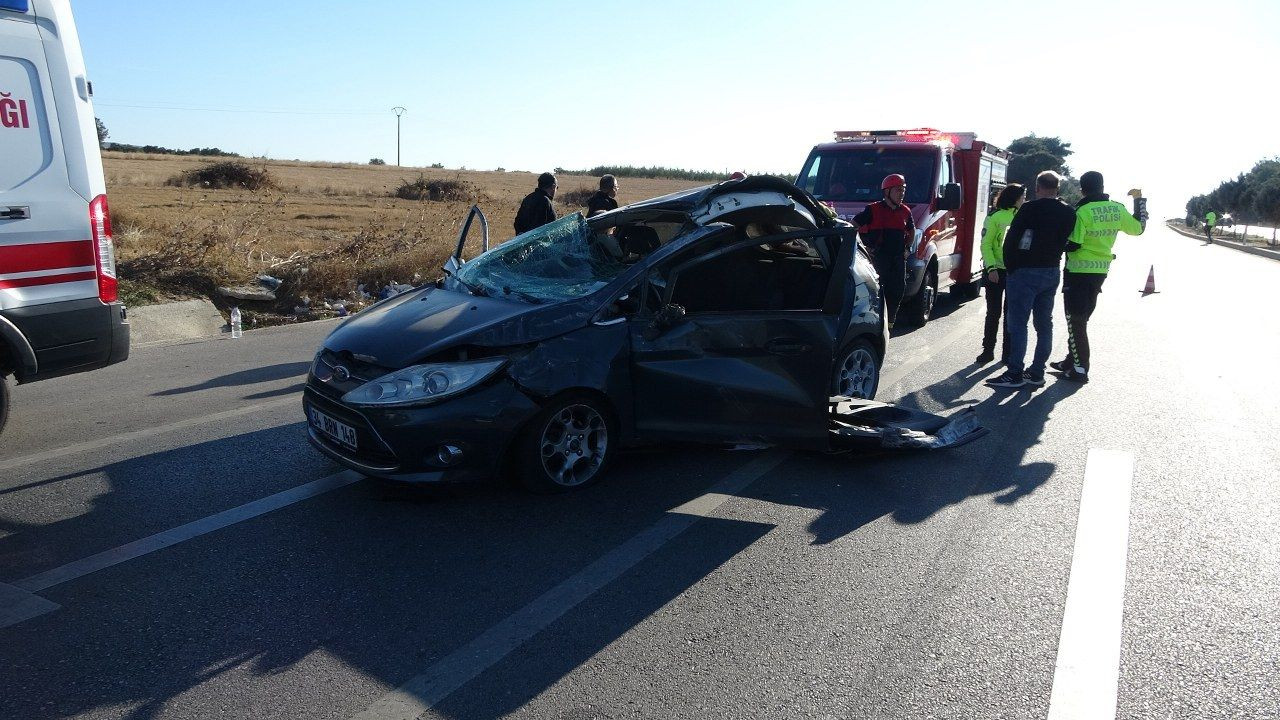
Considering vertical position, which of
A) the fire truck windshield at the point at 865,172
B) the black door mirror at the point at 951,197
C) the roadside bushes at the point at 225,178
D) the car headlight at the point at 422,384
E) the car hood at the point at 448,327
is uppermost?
the roadside bushes at the point at 225,178

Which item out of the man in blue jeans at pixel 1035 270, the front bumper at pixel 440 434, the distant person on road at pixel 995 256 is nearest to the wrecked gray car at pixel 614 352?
the front bumper at pixel 440 434

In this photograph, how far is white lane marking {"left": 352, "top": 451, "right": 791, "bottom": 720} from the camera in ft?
9.78

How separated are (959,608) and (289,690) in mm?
2593

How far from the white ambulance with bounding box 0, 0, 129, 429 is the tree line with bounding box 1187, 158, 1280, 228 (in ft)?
183

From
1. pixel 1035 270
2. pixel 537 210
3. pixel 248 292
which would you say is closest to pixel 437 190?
pixel 248 292

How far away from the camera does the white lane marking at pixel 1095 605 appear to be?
311 cm

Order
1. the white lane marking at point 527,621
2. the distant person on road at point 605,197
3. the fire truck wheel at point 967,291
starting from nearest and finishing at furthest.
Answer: the white lane marking at point 527,621, the distant person on road at point 605,197, the fire truck wheel at point 967,291

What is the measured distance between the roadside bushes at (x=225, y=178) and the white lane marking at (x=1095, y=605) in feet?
120

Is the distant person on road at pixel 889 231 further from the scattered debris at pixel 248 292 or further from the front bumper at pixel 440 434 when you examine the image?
the scattered debris at pixel 248 292

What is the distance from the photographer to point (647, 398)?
4895 mm

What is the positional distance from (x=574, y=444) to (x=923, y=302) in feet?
23.6

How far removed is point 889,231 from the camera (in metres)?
8.40

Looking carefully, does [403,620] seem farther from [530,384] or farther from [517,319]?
[517,319]

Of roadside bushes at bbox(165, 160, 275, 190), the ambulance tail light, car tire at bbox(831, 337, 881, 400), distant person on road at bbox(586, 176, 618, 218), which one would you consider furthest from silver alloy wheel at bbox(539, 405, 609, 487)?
roadside bushes at bbox(165, 160, 275, 190)
